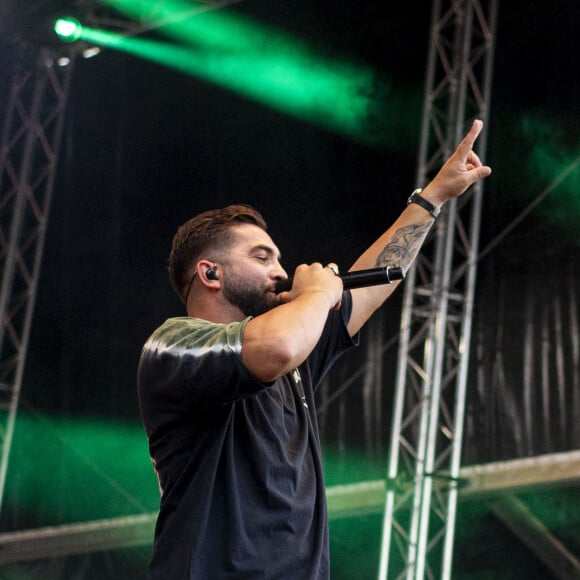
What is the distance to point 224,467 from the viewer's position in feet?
5.50

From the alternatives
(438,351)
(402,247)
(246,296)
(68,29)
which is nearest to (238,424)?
(246,296)

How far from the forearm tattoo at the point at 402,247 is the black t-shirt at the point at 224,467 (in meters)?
0.53

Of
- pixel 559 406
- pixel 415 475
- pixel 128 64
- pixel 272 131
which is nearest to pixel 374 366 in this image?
pixel 415 475

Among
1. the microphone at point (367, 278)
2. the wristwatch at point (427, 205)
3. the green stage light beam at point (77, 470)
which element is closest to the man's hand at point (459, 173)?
the wristwatch at point (427, 205)

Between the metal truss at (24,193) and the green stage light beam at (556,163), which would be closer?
the green stage light beam at (556,163)

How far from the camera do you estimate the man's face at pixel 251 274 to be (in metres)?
1.86

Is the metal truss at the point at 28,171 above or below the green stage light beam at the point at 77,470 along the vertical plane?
above

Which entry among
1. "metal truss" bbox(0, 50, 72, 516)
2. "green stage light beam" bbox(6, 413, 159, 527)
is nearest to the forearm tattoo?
"green stage light beam" bbox(6, 413, 159, 527)

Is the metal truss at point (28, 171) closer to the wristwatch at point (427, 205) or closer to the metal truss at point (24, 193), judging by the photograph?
the metal truss at point (24, 193)

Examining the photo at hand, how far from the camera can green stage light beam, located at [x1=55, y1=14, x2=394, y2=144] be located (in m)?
5.49

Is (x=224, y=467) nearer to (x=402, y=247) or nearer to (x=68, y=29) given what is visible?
(x=402, y=247)

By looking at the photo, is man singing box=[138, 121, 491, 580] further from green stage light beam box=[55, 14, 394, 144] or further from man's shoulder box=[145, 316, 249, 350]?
green stage light beam box=[55, 14, 394, 144]

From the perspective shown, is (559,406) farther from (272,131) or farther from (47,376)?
(47,376)

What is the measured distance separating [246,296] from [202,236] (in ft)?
0.60
